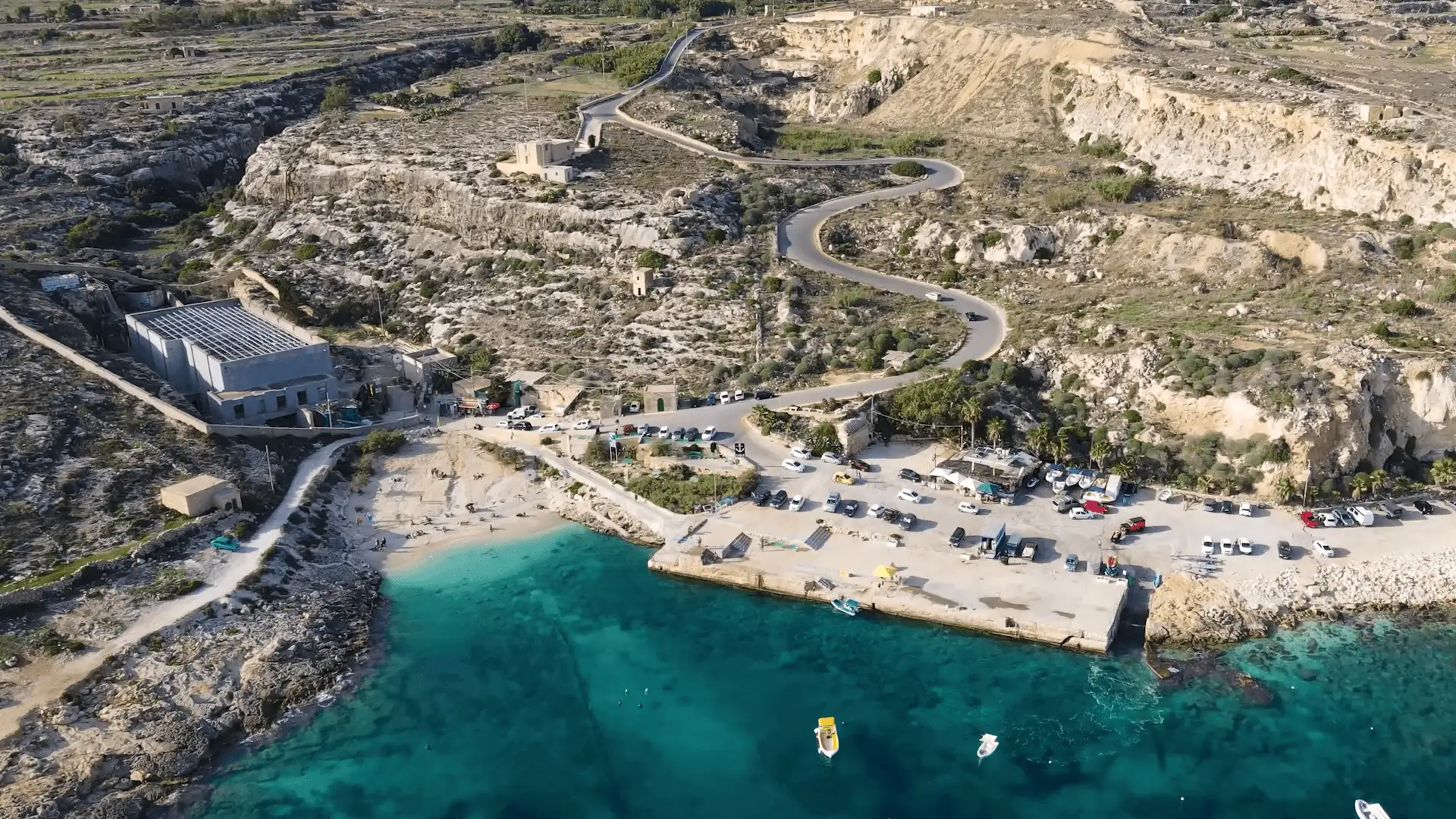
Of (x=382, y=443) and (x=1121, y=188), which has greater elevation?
(x=1121, y=188)

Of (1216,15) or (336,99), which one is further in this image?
(1216,15)

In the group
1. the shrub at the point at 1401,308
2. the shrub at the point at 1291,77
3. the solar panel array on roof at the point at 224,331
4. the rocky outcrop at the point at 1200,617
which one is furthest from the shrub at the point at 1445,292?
the solar panel array on roof at the point at 224,331

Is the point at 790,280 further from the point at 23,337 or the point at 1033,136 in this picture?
the point at 23,337

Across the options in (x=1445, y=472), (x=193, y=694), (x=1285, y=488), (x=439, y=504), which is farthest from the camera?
(x=439, y=504)

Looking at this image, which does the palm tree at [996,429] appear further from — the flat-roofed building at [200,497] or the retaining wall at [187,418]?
the flat-roofed building at [200,497]

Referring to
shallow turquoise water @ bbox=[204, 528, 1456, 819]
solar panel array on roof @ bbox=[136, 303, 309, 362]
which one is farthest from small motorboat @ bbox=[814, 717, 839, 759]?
solar panel array on roof @ bbox=[136, 303, 309, 362]

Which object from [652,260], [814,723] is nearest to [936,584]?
[814,723]

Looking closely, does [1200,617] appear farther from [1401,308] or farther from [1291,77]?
[1291,77]

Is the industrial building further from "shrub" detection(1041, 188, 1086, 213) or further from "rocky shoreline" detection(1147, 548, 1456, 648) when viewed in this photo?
"shrub" detection(1041, 188, 1086, 213)
